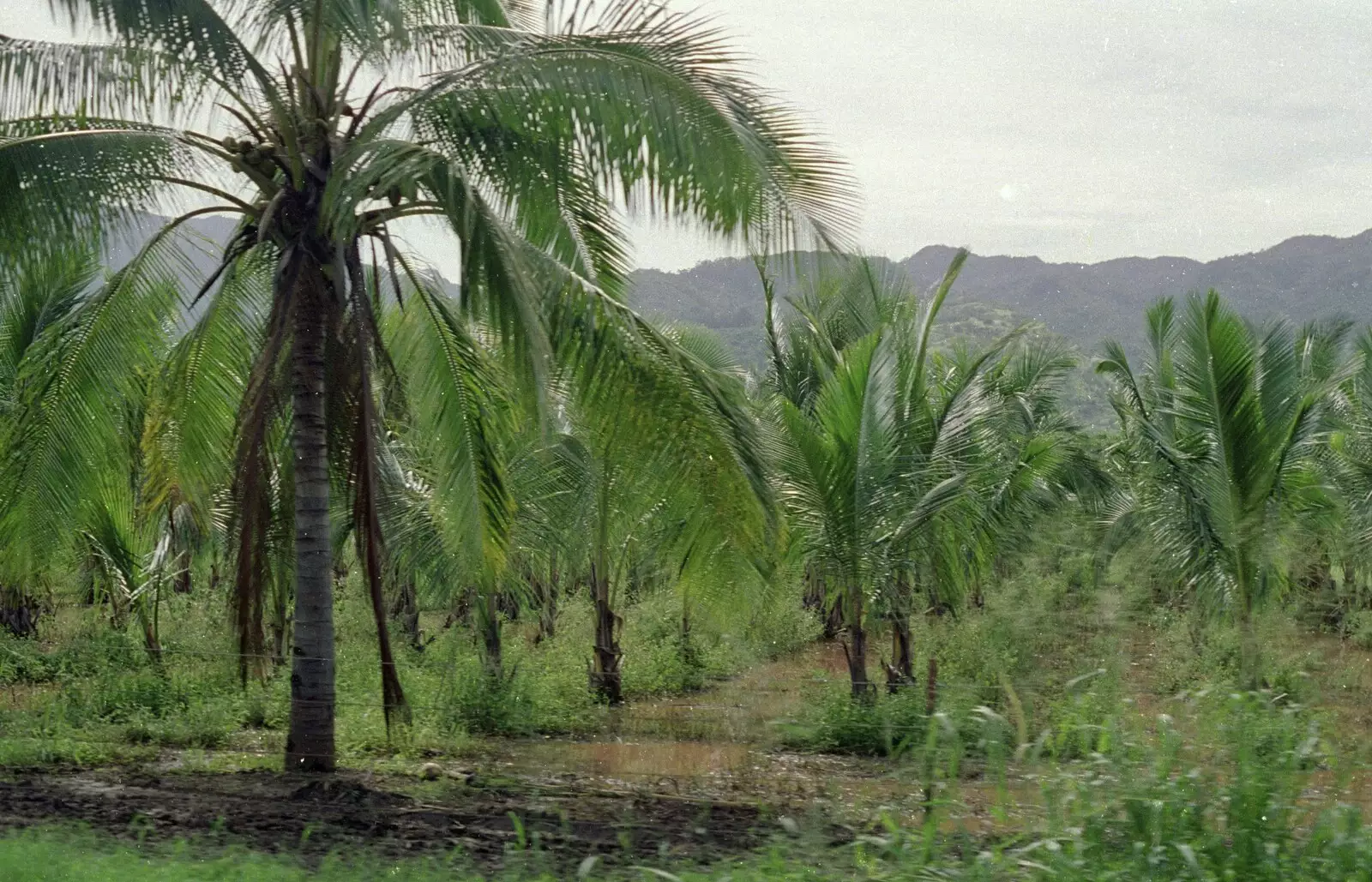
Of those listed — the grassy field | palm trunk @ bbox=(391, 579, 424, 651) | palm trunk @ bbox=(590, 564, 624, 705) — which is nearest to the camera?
the grassy field

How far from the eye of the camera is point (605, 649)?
1548 centimetres

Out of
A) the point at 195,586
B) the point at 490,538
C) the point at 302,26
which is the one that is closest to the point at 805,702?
the point at 490,538

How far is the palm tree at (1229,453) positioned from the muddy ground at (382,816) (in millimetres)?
4666

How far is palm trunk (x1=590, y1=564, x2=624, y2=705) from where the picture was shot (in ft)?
50.0

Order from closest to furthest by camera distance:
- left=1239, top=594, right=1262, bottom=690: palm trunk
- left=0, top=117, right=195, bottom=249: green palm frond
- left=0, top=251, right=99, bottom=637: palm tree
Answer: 1. left=1239, top=594, right=1262, bottom=690: palm trunk
2. left=0, top=117, right=195, bottom=249: green palm frond
3. left=0, top=251, right=99, bottom=637: palm tree

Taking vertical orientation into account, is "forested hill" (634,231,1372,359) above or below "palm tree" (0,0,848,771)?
above

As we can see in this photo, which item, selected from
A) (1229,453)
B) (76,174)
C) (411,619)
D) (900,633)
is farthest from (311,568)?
(411,619)

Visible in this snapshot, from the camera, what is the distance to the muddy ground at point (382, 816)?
627 centimetres

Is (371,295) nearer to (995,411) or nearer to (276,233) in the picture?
(276,233)

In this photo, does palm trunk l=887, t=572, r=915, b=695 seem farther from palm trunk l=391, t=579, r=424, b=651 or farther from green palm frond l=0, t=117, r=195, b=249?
palm trunk l=391, t=579, r=424, b=651

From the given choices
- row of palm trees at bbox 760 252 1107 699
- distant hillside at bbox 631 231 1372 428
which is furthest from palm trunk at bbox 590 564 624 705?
distant hillside at bbox 631 231 1372 428

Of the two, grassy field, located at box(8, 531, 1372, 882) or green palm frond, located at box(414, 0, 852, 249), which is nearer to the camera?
grassy field, located at box(8, 531, 1372, 882)

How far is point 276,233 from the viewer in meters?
8.30

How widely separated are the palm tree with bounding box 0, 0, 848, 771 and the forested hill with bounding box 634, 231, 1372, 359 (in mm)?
80075
